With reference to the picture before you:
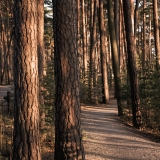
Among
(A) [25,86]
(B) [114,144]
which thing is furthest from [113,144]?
(A) [25,86]

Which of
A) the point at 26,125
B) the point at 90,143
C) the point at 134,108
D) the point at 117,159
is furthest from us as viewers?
the point at 134,108

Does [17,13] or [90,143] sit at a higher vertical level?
[17,13]

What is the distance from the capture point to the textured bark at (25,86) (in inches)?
187

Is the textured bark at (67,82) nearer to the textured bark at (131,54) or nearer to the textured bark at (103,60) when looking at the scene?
the textured bark at (131,54)

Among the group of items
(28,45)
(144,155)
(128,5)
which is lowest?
(144,155)

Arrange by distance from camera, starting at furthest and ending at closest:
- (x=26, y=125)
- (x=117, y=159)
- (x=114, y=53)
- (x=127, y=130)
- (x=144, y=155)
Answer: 1. (x=114, y=53)
2. (x=127, y=130)
3. (x=144, y=155)
4. (x=117, y=159)
5. (x=26, y=125)

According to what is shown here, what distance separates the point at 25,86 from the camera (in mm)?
4766

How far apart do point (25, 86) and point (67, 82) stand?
860mm

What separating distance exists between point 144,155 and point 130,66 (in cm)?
443

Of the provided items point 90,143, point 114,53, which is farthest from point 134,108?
point 114,53

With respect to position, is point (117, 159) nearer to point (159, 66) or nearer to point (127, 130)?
point (127, 130)

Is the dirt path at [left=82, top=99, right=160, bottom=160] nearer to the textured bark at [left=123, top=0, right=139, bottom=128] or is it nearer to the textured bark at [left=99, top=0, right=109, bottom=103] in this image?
the textured bark at [left=123, top=0, right=139, bottom=128]

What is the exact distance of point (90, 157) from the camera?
694 centimetres

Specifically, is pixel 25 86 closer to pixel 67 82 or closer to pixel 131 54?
pixel 67 82
